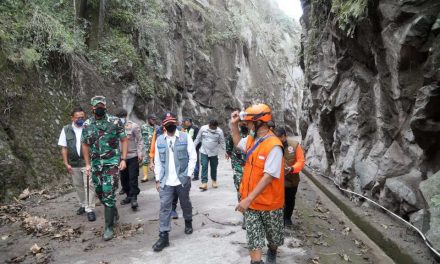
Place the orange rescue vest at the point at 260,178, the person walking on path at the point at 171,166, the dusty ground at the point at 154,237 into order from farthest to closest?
the person walking on path at the point at 171,166 < the dusty ground at the point at 154,237 < the orange rescue vest at the point at 260,178

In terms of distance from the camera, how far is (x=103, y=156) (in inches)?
243

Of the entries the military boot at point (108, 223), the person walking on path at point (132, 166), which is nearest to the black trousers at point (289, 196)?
the military boot at point (108, 223)

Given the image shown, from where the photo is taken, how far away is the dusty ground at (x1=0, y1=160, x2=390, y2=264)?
17.9ft

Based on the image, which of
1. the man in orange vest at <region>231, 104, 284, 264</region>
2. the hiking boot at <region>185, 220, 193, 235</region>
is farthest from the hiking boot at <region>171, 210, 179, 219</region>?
the man in orange vest at <region>231, 104, 284, 264</region>

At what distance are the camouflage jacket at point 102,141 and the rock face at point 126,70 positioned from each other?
3270 millimetres

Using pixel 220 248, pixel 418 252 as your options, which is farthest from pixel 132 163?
pixel 418 252

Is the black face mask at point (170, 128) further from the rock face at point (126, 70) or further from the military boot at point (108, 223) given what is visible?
the rock face at point (126, 70)

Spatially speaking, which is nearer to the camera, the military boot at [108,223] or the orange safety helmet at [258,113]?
the orange safety helmet at [258,113]

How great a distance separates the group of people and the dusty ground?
0.31 meters

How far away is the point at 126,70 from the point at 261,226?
41.0 feet

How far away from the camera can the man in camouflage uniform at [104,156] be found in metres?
6.13

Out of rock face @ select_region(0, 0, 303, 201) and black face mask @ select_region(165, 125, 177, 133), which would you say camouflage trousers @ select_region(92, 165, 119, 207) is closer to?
black face mask @ select_region(165, 125, 177, 133)

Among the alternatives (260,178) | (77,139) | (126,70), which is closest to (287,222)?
(260,178)

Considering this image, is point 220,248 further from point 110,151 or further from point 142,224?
point 110,151
